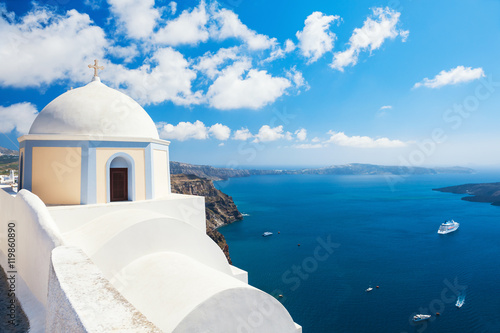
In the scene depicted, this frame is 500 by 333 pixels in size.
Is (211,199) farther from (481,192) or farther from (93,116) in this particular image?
(481,192)

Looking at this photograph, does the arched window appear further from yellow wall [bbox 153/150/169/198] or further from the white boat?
the white boat

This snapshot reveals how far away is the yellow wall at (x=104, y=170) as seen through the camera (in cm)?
726

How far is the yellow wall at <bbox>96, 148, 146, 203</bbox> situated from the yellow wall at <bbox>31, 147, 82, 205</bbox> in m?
0.42

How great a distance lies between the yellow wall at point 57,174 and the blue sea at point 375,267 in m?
16.8

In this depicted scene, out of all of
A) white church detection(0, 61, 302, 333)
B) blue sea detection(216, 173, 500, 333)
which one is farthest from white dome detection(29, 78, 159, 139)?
blue sea detection(216, 173, 500, 333)

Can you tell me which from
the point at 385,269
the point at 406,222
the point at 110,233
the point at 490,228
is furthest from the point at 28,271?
the point at 490,228

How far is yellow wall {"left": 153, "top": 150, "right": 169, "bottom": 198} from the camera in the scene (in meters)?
8.19

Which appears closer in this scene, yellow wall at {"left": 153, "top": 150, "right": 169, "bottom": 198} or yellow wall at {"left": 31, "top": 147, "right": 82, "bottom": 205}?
yellow wall at {"left": 31, "top": 147, "right": 82, "bottom": 205}

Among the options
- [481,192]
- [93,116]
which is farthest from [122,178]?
[481,192]

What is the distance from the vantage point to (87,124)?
738cm

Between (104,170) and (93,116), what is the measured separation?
1454mm

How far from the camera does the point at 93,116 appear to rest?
296 inches

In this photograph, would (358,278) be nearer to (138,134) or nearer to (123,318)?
(138,134)

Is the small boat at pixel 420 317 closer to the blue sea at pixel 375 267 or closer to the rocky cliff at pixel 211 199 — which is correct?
the blue sea at pixel 375 267
